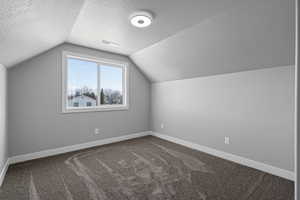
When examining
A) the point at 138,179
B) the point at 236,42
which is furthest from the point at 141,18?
the point at 138,179

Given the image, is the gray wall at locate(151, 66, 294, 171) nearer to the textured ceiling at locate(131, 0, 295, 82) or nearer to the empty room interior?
the empty room interior

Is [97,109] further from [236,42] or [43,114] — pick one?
[236,42]

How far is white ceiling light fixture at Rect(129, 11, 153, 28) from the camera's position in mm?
1927

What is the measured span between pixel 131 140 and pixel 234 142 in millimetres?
2487

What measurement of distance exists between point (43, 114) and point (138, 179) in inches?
88.7

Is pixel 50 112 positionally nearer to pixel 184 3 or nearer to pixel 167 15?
pixel 167 15

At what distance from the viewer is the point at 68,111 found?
3084 millimetres

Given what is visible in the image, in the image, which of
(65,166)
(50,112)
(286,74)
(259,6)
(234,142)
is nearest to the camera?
(259,6)

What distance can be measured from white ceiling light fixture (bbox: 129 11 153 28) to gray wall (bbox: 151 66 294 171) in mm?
1793

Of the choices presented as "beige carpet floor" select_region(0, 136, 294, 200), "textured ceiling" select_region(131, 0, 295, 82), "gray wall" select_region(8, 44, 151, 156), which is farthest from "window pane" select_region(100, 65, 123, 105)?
"beige carpet floor" select_region(0, 136, 294, 200)

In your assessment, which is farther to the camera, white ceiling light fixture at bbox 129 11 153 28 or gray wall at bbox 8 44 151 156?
gray wall at bbox 8 44 151 156

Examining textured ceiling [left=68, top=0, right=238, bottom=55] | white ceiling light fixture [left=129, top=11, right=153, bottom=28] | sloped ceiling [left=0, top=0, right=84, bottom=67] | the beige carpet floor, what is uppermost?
textured ceiling [left=68, top=0, right=238, bottom=55]

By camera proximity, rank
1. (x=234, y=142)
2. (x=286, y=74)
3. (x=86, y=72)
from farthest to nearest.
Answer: (x=86, y=72), (x=234, y=142), (x=286, y=74)

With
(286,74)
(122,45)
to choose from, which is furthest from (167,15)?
(286,74)
